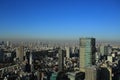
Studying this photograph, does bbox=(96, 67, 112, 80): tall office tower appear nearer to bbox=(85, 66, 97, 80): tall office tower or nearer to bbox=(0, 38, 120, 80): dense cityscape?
bbox=(0, 38, 120, 80): dense cityscape

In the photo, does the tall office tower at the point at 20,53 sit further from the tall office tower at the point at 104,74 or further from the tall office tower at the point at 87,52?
the tall office tower at the point at 104,74

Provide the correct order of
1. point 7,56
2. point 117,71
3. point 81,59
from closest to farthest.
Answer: point 117,71 → point 81,59 → point 7,56

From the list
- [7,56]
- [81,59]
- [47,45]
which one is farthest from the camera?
[47,45]

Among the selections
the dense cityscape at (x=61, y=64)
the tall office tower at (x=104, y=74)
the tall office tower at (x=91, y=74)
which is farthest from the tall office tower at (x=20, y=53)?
the tall office tower at (x=104, y=74)

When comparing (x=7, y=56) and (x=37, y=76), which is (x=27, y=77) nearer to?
(x=37, y=76)

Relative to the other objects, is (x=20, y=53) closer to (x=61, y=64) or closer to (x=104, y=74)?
(x=61, y=64)

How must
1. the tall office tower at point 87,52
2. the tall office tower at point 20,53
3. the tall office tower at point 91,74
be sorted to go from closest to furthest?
the tall office tower at point 91,74 < the tall office tower at point 87,52 < the tall office tower at point 20,53

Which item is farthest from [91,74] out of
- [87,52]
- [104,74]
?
[87,52]

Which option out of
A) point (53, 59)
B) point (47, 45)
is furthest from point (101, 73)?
point (47, 45)
